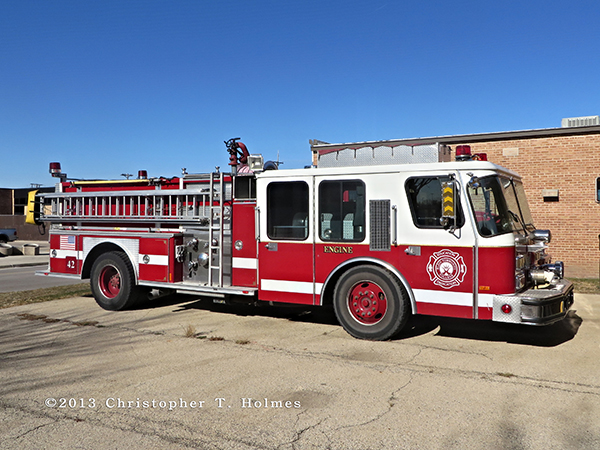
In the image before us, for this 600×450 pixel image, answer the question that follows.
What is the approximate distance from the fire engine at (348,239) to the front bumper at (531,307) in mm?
11

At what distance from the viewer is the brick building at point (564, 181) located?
1347cm

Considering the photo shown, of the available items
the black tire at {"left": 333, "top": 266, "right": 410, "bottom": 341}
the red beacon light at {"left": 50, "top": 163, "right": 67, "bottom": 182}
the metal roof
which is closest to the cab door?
the black tire at {"left": 333, "top": 266, "right": 410, "bottom": 341}

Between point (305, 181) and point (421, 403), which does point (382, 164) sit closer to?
point (305, 181)

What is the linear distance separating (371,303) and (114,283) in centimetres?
462

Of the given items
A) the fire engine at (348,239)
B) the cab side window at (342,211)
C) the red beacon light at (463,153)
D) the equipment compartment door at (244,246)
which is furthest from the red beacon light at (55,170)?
the red beacon light at (463,153)

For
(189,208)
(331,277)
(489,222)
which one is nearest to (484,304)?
(489,222)

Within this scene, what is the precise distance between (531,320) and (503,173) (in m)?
1.83

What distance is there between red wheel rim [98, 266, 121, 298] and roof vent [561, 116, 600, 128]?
1237cm

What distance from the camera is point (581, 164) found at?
13.5 meters

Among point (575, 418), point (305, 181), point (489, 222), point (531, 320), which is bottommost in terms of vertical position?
point (575, 418)

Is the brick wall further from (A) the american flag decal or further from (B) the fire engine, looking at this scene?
(A) the american flag decal

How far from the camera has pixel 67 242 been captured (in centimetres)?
906

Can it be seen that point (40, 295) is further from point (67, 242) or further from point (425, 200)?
point (425, 200)

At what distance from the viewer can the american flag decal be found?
8.99m
